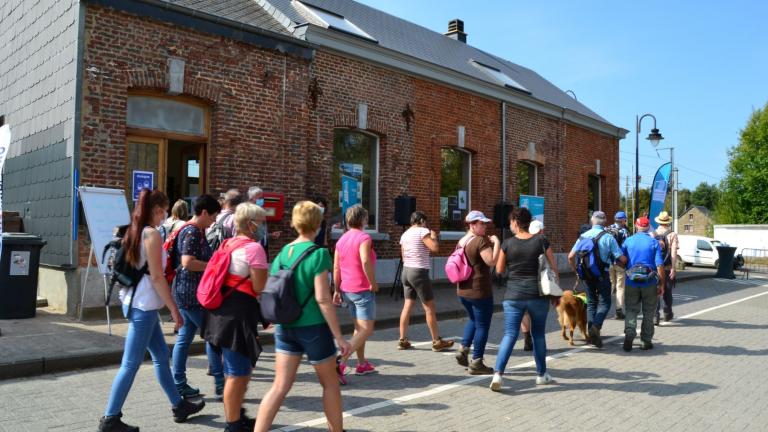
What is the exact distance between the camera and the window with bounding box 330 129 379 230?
1252cm

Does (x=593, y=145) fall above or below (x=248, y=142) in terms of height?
above

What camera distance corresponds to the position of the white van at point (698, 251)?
93.6ft

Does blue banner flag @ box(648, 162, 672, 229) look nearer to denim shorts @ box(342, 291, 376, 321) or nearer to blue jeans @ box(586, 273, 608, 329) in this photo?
blue jeans @ box(586, 273, 608, 329)

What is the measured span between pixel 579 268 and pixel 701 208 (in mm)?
92954

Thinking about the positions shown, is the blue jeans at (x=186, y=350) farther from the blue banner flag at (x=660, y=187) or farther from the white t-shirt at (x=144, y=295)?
the blue banner flag at (x=660, y=187)

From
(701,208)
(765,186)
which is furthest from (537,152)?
(701,208)

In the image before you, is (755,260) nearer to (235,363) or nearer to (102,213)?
(102,213)

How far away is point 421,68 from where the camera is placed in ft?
46.8

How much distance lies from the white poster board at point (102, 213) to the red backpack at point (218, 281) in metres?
4.44

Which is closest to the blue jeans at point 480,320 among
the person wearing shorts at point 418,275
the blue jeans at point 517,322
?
the blue jeans at point 517,322

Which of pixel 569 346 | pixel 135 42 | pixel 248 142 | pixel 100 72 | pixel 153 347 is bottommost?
pixel 569 346

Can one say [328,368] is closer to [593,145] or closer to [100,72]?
[100,72]

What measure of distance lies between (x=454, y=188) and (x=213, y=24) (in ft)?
25.3

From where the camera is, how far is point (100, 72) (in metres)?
8.91
